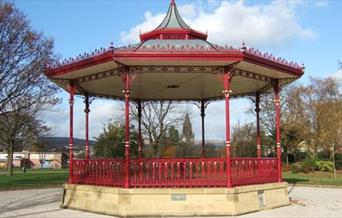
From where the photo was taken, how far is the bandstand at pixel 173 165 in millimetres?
13312

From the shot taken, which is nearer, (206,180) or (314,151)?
(206,180)

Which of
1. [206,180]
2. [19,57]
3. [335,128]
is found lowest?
[206,180]

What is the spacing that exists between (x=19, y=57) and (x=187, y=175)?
1639cm

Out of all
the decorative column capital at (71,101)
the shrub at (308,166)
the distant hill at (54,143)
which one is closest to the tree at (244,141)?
the shrub at (308,166)

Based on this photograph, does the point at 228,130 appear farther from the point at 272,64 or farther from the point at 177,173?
the point at 272,64

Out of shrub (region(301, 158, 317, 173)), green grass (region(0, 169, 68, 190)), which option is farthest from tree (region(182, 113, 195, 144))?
green grass (region(0, 169, 68, 190))

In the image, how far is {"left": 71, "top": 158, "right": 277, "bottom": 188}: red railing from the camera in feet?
44.6

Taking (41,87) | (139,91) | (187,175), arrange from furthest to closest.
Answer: (41,87) → (139,91) → (187,175)

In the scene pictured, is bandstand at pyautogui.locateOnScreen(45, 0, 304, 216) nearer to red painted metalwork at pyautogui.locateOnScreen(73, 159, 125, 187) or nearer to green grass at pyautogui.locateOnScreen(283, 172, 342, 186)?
red painted metalwork at pyautogui.locateOnScreen(73, 159, 125, 187)

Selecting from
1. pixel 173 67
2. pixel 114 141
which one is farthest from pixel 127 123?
pixel 114 141

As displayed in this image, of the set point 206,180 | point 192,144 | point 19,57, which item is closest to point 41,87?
point 19,57

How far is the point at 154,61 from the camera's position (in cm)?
1375

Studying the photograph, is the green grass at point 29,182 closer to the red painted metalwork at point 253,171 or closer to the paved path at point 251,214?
the paved path at point 251,214

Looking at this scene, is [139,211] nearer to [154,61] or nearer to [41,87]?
[154,61]
